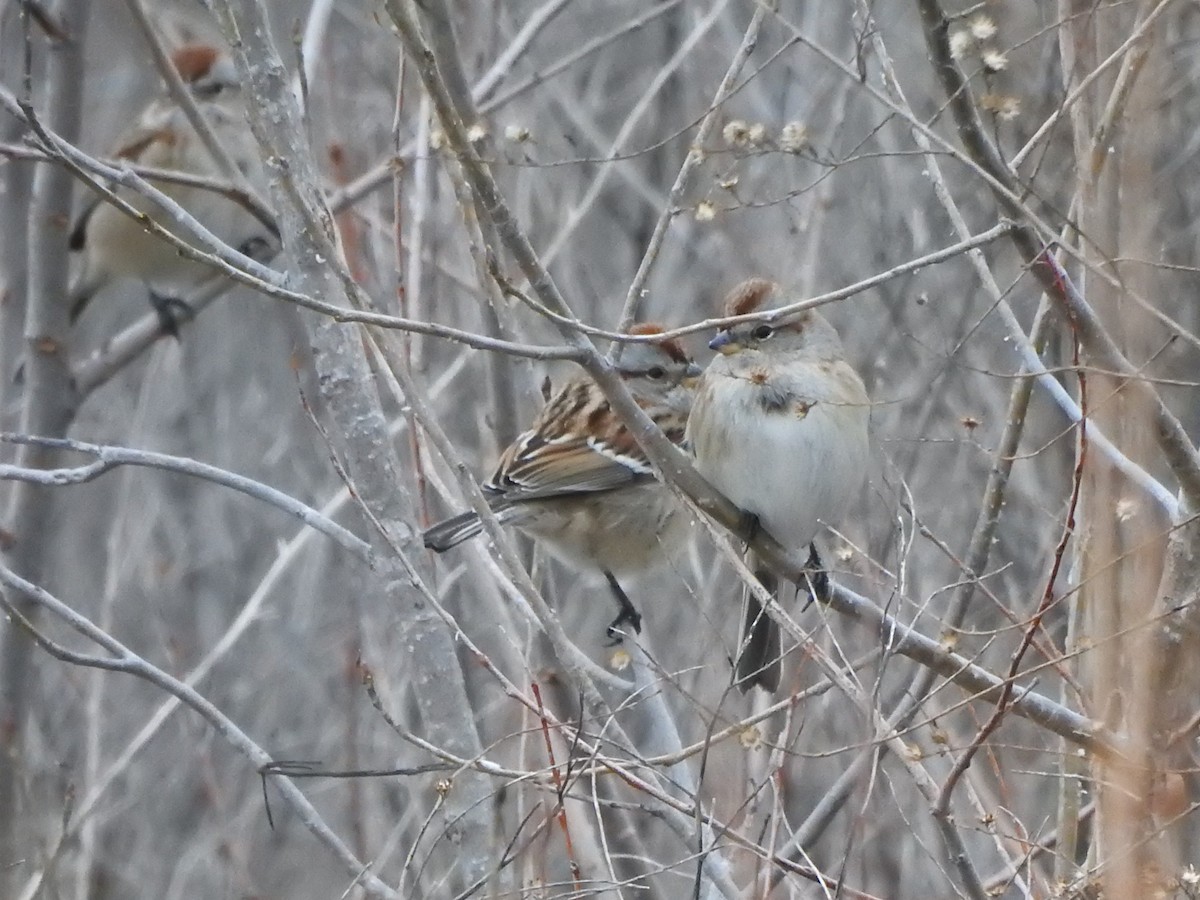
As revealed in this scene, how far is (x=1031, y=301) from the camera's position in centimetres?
653

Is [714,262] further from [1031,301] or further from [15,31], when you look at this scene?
[15,31]

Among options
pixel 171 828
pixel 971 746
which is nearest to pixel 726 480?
pixel 971 746

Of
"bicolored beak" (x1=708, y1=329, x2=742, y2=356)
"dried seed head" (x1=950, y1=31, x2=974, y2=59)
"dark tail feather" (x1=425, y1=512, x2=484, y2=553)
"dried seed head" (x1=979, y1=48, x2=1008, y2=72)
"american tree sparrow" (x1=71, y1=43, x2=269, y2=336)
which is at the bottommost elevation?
"dark tail feather" (x1=425, y1=512, x2=484, y2=553)

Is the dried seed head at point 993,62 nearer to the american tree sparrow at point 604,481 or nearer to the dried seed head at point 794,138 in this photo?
the dried seed head at point 794,138

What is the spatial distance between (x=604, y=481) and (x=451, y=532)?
1.10 meters

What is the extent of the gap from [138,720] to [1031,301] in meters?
5.09

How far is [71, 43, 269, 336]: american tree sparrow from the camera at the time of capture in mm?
6191

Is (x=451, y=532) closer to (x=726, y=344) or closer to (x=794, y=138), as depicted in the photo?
(x=726, y=344)

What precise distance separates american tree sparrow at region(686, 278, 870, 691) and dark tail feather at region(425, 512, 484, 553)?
60 centimetres

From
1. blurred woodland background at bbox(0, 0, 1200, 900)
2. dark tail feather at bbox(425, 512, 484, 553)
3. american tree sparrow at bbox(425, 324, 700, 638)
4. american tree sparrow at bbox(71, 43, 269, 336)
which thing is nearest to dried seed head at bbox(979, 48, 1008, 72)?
blurred woodland background at bbox(0, 0, 1200, 900)

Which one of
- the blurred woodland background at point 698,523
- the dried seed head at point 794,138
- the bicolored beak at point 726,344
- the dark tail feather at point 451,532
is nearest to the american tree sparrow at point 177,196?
the blurred woodland background at point 698,523

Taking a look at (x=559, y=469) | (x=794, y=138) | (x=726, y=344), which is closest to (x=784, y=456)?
(x=726, y=344)

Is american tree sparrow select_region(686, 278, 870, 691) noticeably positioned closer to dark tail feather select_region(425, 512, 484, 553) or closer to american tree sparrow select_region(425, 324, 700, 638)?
dark tail feather select_region(425, 512, 484, 553)

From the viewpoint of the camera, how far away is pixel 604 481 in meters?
5.02
